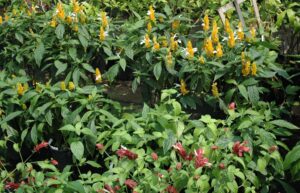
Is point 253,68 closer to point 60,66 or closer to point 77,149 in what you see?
point 77,149

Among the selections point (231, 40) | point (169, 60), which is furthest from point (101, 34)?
point (231, 40)

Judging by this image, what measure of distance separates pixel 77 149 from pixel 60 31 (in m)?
1.09

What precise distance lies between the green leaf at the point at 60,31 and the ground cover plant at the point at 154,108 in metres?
0.01

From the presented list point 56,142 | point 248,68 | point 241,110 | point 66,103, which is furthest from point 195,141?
point 56,142

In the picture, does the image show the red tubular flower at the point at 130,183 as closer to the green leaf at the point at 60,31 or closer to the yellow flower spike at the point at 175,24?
the green leaf at the point at 60,31

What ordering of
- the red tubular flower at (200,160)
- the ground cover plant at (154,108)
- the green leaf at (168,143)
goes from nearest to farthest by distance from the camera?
1. the red tubular flower at (200,160)
2. the ground cover plant at (154,108)
3. the green leaf at (168,143)

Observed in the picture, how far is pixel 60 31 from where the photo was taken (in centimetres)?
367

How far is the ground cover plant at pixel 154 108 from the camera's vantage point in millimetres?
2529

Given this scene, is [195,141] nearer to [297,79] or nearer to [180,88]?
[180,88]

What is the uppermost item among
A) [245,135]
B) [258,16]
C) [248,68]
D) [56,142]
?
[258,16]

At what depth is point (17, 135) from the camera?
351 centimetres

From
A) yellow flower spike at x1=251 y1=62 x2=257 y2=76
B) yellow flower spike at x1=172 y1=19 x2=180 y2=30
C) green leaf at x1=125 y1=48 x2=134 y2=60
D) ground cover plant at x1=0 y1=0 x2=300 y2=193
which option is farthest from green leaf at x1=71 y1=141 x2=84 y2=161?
yellow flower spike at x1=172 y1=19 x2=180 y2=30

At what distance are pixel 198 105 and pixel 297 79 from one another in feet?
2.31

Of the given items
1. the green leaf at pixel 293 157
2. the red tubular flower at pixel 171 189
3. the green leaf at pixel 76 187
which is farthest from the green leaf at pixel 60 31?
the green leaf at pixel 293 157
